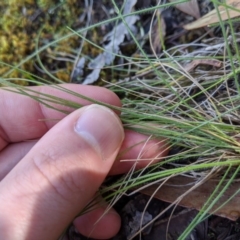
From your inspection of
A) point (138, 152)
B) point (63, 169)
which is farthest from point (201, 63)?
point (63, 169)

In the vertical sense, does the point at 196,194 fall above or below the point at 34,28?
below

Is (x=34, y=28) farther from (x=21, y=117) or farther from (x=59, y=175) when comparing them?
(x=59, y=175)

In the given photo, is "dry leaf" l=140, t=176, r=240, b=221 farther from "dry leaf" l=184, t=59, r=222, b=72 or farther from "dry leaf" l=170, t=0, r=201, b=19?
"dry leaf" l=170, t=0, r=201, b=19

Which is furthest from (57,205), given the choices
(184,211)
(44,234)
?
(184,211)

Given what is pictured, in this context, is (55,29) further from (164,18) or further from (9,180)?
(9,180)

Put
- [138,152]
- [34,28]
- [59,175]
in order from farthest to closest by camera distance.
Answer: [34,28] → [138,152] → [59,175]

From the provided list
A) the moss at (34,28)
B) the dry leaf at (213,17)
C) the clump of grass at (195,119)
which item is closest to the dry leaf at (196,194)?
the clump of grass at (195,119)

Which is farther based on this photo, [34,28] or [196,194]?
[34,28]

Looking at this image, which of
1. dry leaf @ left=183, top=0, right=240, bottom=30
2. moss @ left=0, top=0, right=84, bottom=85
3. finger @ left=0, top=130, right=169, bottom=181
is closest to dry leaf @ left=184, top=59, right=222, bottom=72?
dry leaf @ left=183, top=0, right=240, bottom=30
